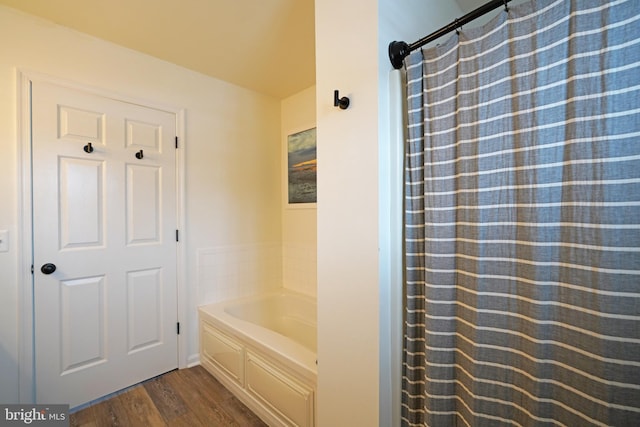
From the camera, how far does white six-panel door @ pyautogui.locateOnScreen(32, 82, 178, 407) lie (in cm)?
161

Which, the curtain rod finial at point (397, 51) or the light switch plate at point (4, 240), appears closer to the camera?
the curtain rod finial at point (397, 51)

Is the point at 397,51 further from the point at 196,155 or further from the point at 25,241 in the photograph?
the point at 25,241

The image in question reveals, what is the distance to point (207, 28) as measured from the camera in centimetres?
169

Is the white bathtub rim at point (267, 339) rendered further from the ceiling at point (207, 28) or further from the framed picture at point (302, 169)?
the ceiling at point (207, 28)

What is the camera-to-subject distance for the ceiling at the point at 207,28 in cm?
150

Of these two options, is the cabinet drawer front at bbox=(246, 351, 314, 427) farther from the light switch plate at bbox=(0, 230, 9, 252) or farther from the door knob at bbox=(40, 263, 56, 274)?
the light switch plate at bbox=(0, 230, 9, 252)

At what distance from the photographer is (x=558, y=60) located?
0.72m

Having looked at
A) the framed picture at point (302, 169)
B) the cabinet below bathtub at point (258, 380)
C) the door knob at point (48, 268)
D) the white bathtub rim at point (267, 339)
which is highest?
the framed picture at point (302, 169)

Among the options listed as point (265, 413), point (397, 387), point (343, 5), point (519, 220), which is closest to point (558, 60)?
point (519, 220)

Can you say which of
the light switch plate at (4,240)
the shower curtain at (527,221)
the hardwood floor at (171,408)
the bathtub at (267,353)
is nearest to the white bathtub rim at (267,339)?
the bathtub at (267,353)

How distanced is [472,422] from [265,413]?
122cm

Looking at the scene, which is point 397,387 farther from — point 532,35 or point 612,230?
point 532,35

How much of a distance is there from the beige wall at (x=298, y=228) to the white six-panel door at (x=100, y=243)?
1020mm

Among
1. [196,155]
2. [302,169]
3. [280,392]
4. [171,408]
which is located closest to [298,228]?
[302,169]
